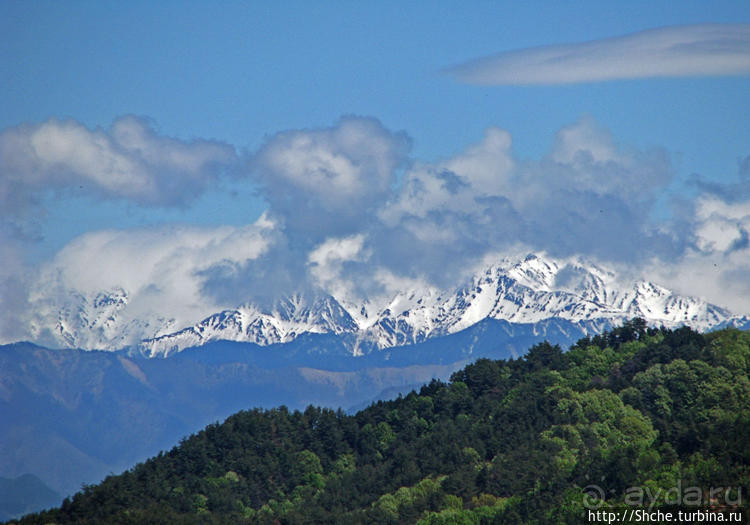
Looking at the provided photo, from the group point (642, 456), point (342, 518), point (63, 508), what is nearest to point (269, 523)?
point (342, 518)

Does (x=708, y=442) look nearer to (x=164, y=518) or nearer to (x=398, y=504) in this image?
(x=398, y=504)

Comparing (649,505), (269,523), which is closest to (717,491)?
(649,505)

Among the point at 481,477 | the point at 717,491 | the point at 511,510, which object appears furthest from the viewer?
the point at 481,477

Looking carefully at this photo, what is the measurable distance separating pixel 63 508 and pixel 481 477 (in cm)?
6059

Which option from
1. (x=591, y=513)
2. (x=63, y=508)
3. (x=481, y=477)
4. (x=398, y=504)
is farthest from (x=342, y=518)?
(x=591, y=513)

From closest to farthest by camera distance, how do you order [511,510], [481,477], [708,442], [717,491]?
[717,491] < [708,442] < [511,510] < [481,477]

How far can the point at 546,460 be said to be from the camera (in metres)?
198

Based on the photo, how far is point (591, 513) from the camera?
490ft

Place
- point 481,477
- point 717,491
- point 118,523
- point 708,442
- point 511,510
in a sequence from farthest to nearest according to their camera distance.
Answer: point 481,477 → point 118,523 → point 511,510 → point 708,442 → point 717,491

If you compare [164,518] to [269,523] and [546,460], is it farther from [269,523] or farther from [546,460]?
[546,460]

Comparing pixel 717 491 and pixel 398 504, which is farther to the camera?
pixel 398 504

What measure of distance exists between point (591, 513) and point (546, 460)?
49.2 m

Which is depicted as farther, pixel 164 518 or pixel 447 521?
pixel 164 518

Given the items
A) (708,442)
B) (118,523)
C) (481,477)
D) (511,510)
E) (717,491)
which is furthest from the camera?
(481,477)
